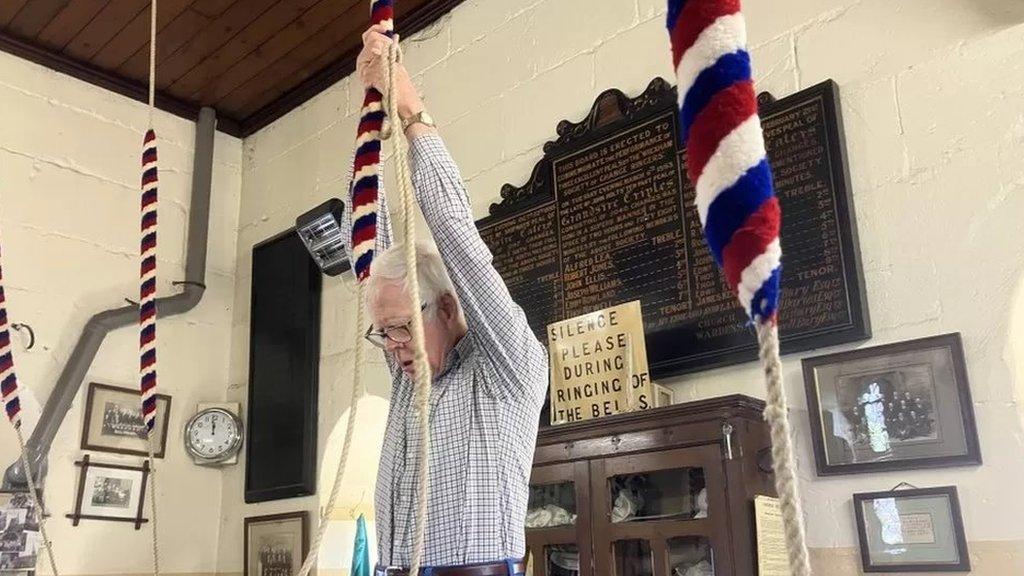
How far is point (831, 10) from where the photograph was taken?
2.10 m

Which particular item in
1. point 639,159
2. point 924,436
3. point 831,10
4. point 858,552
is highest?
point 831,10

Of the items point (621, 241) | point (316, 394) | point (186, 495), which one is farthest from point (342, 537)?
point (621, 241)

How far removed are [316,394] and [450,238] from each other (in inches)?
81.2

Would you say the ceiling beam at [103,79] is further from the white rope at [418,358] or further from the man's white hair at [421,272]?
the white rope at [418,358]

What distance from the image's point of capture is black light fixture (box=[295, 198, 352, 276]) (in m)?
3.08

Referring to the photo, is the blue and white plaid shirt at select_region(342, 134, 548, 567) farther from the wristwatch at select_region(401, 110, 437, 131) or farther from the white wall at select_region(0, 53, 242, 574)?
the white wall at select_region(0, 53, 242, 574)

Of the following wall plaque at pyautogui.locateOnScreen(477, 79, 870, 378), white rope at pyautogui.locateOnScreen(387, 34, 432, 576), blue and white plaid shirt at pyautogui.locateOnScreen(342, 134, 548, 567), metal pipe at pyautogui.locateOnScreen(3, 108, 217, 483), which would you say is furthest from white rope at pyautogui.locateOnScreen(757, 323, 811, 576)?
metal pipe at pyautogui.locateOnScreen(3, 108, 217, 483)

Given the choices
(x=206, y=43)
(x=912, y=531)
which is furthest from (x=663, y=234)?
(x=206, y=43)

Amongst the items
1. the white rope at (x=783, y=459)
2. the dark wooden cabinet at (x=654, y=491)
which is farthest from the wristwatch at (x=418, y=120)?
the dark wooden cabinet at (x=654, y=491)

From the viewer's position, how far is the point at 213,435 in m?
3.41

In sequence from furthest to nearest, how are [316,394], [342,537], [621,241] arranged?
[316,394] < [342,537] < [621,241]

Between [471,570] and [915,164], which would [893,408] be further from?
[471,570]

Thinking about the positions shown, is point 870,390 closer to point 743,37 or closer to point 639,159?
point 639,159

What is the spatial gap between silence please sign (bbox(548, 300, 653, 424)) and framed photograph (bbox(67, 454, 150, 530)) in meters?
1.81
